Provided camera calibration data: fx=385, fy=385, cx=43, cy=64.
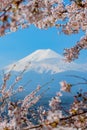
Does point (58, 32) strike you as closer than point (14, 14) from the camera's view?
No

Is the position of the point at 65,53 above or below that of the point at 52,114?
above

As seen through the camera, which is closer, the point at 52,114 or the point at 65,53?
the point at 52,114

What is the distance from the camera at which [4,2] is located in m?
3.45

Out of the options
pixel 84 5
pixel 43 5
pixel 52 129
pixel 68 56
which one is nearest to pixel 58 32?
pixel 68 56

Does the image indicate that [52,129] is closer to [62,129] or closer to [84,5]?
[62,129]

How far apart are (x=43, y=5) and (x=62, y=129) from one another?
4.99 ft

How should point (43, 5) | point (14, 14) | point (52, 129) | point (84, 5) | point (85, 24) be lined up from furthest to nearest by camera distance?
1. point (85, 24)
2. point (84, 5)
3. point (43, 5)
4. point (14, 14)
5. point (52, 129)

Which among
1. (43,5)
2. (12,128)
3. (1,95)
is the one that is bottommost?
(12,128)

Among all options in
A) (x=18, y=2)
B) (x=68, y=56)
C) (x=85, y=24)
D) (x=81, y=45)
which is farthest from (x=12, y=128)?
(x=68, y=56)

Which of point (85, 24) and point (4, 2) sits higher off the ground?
point (85, 24)

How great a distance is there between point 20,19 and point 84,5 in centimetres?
264

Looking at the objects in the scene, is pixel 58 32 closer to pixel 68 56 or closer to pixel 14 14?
pixel 68 56

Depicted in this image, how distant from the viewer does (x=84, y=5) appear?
606cm

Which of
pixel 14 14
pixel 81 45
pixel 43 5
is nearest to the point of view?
pixel 14 14
